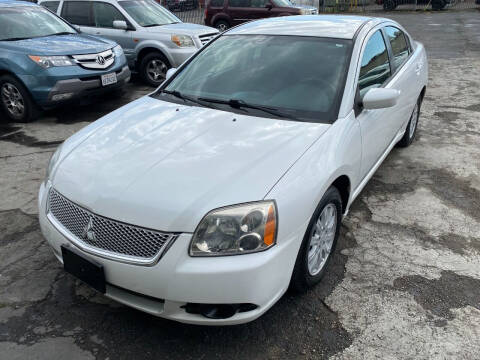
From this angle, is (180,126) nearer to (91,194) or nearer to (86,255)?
(91,194)

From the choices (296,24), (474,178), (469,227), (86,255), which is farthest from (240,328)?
(474,178)

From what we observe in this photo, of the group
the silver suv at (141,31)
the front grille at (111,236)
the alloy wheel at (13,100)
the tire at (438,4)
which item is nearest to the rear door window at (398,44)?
the front grille at (111,236)

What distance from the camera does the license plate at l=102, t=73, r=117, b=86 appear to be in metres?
6.34

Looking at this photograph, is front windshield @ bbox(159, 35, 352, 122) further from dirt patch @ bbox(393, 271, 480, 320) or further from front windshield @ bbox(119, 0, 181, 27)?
front windshield @ bbox(119, 0, 181, 27)

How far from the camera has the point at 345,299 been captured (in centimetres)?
266

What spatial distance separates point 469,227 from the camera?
3.46m

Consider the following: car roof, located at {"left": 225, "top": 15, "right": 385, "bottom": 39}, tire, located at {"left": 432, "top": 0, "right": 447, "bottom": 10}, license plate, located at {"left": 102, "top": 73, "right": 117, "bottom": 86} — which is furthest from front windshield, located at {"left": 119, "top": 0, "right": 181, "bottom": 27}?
tire, located at {"left": 432, "top": 0, "right": 447, "bottom": 10}

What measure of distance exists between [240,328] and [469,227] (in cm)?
218

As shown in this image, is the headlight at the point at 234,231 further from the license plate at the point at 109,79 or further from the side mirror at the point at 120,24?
the side mirror at the point at 120,24

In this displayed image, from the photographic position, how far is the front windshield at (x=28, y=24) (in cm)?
624

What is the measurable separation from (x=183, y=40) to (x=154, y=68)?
0.79m

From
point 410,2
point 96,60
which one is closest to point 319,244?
point 96,60

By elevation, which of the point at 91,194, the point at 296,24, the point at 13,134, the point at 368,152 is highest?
the point at 296,24

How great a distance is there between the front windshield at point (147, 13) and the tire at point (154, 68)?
73cm
